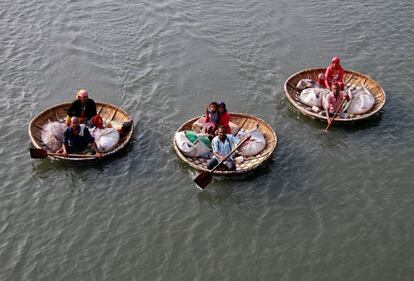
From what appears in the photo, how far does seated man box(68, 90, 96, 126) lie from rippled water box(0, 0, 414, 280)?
143 cm

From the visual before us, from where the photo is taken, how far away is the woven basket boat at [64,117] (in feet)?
48.7

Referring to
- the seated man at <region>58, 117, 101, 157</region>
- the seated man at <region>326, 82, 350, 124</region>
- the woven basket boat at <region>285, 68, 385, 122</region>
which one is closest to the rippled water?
the woven basket boat at <region>285, 68, 385, 122</region>

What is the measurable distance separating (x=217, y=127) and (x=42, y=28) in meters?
9.69

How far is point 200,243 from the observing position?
12.8 meters

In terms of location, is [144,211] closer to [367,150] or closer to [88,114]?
[88,114]

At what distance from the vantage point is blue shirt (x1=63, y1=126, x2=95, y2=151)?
14.6m

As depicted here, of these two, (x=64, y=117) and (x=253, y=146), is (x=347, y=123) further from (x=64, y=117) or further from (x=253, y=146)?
(x=64, y=117)

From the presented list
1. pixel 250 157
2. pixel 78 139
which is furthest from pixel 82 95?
pixel 250 157

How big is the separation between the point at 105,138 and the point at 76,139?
781 mm

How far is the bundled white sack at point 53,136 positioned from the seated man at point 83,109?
0.47 metres

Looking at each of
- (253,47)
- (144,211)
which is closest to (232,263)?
(144,211)

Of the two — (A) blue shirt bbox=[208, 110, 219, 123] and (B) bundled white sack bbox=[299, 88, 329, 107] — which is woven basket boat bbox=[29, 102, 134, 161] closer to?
(A) blue shirt bbox=[208, 110, 219, 123]

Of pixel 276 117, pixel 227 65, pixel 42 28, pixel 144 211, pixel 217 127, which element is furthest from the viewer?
pixel 42 28

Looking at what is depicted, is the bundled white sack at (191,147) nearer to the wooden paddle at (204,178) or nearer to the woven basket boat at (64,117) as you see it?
the wooden paddle at (204,178)
